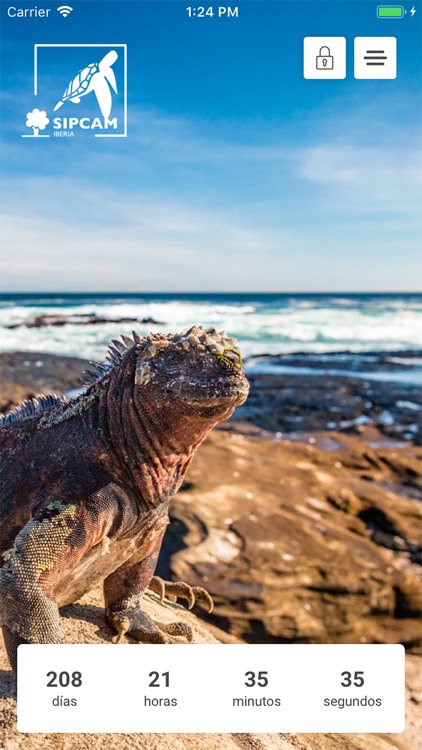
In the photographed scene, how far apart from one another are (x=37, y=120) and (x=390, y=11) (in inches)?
85.6

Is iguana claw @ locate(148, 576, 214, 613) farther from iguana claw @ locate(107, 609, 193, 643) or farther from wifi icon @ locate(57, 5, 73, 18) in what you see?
wifi icon @ locate(57, 5, 73, 18)

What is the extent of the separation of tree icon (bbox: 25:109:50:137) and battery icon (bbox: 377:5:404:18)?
2.05 meters

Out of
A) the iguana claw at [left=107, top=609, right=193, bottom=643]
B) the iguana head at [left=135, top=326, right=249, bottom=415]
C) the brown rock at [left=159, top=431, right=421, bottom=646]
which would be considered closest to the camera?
the iguana head at [left=135, top=326, right=249, bottom=415]

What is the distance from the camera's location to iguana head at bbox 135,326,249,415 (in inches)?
107

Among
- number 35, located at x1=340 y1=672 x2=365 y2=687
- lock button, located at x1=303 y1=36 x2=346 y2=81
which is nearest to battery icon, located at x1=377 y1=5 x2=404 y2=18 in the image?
lock button, located at x1=303 y1=36 x2=346 y2=81

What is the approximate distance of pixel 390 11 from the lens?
3.99 metres

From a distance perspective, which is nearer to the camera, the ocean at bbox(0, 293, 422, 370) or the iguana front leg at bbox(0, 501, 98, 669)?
the iguana front leg at bbox(0, 501, 98, 669)

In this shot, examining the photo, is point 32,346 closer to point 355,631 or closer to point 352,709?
point 355,631

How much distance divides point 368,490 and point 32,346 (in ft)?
65.6

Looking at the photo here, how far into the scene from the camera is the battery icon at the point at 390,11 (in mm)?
3980

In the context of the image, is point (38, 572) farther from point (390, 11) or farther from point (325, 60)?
point (390, 11)

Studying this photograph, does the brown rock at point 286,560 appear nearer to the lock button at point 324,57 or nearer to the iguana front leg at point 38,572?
the iguana front leg at point 38,572

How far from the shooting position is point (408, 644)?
6609mm

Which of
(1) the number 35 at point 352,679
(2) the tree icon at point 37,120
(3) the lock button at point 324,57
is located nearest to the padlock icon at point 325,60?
(3) the lock button at point 324,57
